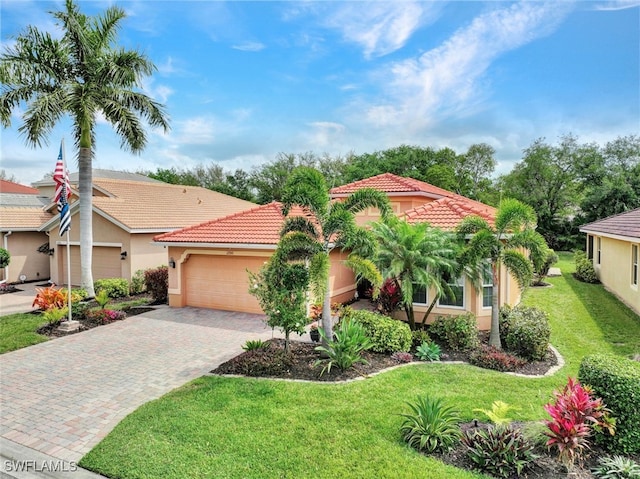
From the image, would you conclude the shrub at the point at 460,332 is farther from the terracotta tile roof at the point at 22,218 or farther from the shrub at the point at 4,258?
the terracotta tile roof at the point at 22,218

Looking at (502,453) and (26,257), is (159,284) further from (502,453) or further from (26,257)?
(502,453)

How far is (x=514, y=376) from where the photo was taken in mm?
8641

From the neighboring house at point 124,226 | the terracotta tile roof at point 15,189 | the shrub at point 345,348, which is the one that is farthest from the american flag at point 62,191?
the terracotta tile roof at point 15,189

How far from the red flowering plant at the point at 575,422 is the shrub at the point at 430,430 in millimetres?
1326

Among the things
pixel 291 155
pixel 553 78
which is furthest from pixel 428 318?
pixel 291 155

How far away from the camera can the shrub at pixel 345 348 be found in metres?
8.78

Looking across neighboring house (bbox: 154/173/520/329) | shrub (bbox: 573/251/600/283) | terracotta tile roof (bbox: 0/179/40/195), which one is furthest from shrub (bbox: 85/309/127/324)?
terracotta tile roof (bbox: 0/179/40/195)

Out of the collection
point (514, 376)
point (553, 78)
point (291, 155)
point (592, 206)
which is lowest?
point (514, 376)

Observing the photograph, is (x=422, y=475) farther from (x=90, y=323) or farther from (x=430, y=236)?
(x=90, y=323)

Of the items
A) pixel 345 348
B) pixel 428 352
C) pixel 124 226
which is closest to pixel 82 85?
pixel 124 226

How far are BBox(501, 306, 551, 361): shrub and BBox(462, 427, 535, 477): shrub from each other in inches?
185

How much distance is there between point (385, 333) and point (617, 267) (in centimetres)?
1439

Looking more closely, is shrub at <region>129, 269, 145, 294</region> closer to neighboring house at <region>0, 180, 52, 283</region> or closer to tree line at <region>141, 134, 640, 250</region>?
neighboring house at <region>0, 180, 52, 283</region>

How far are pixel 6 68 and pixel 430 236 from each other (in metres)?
16.6
